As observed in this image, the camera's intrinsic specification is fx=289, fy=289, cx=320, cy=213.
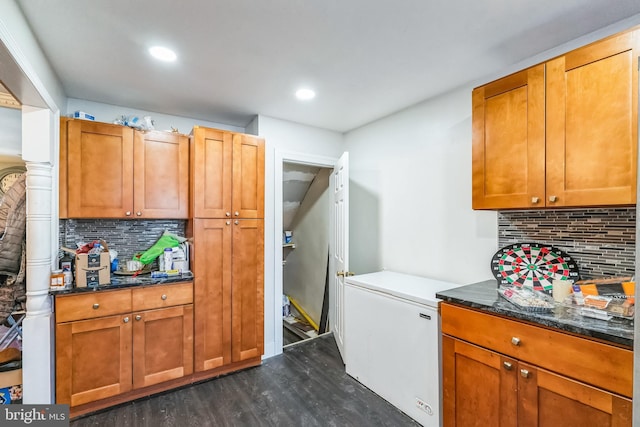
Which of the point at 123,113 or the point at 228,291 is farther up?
the point at 123,113

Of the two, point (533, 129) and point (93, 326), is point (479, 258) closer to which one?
point (533, 129)

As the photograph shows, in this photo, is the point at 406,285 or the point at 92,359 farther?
the point at 406,285

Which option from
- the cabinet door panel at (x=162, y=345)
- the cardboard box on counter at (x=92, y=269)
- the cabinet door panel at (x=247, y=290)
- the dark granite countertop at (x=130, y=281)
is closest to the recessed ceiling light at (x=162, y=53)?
the cabinet door panel at (x=247, y=290)

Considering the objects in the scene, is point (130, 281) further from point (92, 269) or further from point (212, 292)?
point (212, 292)

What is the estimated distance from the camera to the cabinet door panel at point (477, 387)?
4.60 feet

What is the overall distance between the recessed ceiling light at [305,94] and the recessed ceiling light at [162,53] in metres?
0.92

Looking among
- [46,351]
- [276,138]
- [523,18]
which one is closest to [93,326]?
[46,351]

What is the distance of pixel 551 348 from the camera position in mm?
1261

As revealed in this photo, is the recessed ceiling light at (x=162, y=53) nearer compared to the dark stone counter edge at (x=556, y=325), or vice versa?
the dark stone counter edge at (x=556, y=325)

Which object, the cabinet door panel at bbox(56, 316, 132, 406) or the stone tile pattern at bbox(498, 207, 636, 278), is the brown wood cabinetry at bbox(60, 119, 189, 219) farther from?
the stone tile pattern at bbox(498, 207, 636, 278)

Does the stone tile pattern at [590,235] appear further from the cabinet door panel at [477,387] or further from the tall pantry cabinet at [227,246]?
the tall pantry cabinet at [227,246]

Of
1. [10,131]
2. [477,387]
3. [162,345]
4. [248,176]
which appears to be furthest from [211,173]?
[477,387]

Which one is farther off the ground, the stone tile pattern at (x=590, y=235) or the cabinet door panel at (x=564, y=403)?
the stone tile pattern at (x=590, y=235)

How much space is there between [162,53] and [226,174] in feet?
3.29
